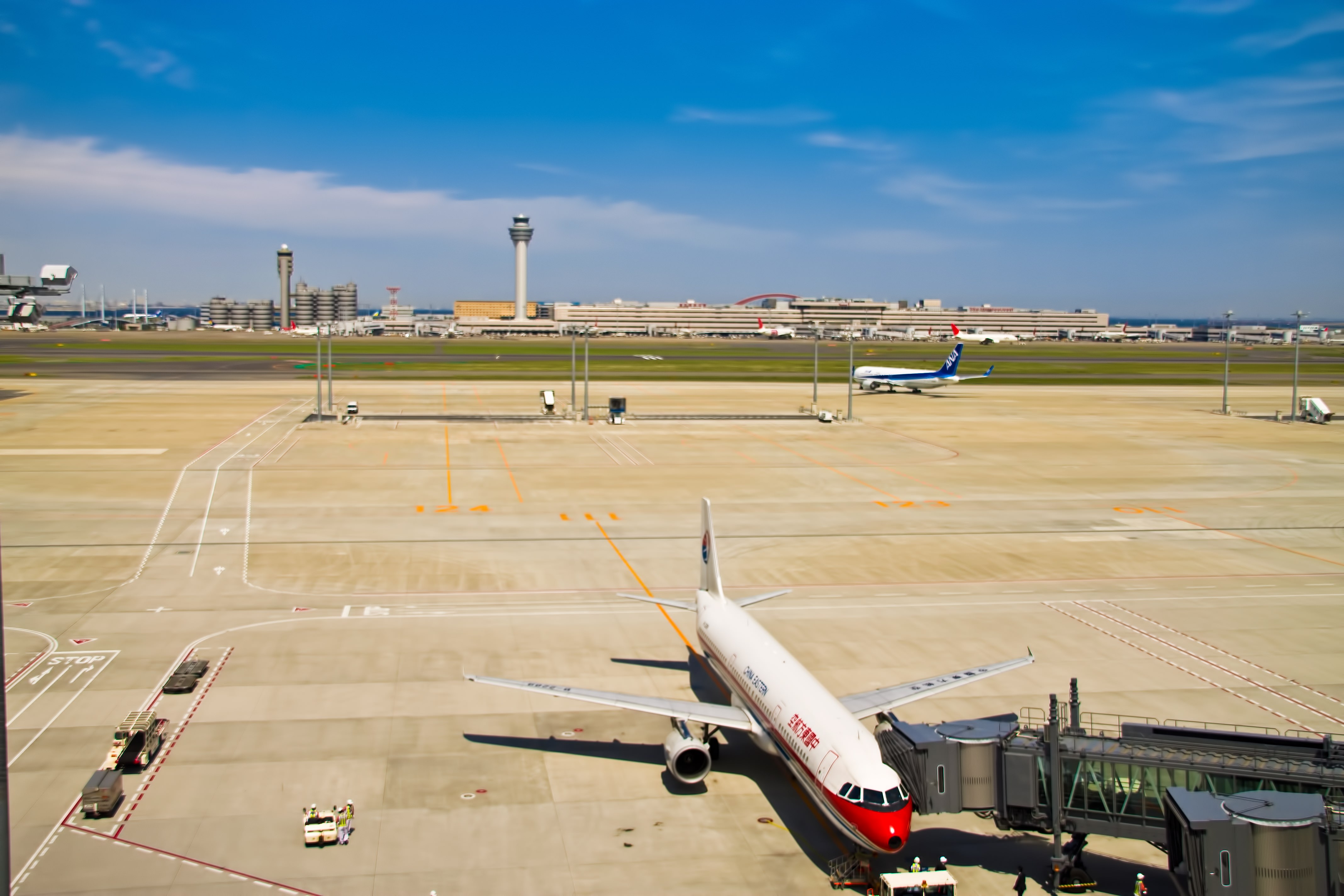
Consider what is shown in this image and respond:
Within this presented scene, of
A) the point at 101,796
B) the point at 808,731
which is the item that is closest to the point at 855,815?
the point at 808,731

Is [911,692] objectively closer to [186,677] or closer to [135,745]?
[135,745]

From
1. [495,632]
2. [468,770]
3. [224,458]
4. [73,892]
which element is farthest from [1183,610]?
[224,458]

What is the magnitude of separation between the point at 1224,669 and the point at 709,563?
18.6 metres

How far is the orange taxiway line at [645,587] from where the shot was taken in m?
37.0

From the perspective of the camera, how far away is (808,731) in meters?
23.2

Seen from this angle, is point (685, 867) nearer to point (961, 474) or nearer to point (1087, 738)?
point (1087, 738)

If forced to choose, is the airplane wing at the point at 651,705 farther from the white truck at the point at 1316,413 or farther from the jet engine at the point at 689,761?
the white truck at the point at 1316,413

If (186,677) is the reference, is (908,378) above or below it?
above

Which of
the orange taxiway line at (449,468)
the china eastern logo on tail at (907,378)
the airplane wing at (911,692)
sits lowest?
the airplane wing at (911,692)

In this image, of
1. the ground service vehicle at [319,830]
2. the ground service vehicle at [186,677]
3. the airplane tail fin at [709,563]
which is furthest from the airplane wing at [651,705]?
the ground service vehicle at [186,677]

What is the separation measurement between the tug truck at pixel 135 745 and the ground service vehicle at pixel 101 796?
5.24ft

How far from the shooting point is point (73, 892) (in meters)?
20.6

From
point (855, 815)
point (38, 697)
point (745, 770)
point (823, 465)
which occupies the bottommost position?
point (745, 770)

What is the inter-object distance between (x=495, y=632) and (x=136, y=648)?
12400 mm
